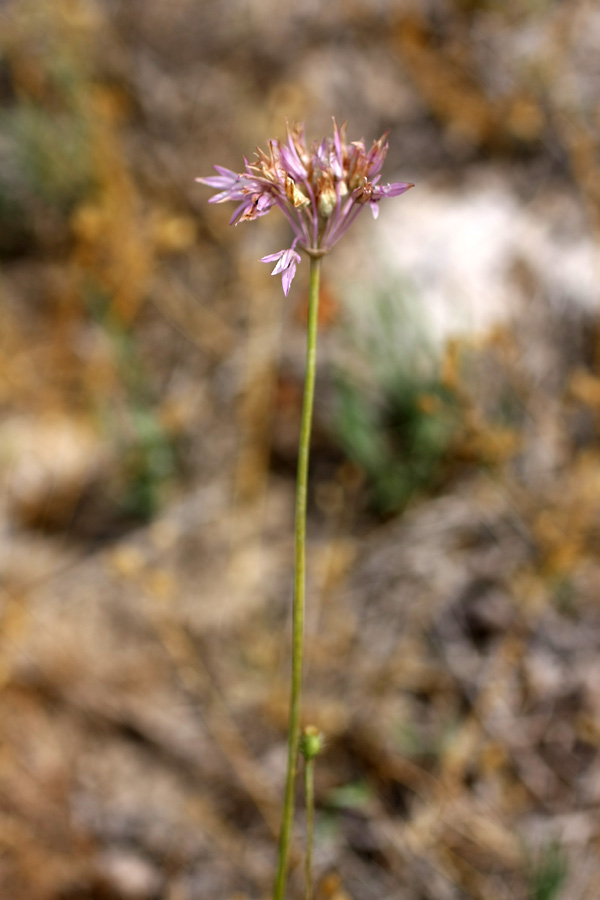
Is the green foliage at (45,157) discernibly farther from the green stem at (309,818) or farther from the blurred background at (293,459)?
the green stem at (309,818)

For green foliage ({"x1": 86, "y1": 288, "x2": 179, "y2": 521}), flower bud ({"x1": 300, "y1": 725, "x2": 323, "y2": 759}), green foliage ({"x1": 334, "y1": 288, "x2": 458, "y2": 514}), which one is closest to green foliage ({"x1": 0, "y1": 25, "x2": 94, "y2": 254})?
green foliage ({"x1": 86, "y1": 288, "x2": 179, "y2": 521})

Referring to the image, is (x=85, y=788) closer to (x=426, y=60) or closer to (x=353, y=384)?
(x=353, y=384)

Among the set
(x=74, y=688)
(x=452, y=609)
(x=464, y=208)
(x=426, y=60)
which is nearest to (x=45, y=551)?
(x=74, y=688)

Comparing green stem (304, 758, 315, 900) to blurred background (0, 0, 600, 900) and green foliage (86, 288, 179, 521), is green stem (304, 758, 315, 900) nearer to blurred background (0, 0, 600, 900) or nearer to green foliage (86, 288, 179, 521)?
blurred background (0, 0, 600, 900)

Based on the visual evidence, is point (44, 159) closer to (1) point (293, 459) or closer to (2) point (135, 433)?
(2) point (135, 433)

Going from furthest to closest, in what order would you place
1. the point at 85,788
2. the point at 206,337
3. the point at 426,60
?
1. the point at 426,60
2. the point at 206,337
3. the point at 85,788

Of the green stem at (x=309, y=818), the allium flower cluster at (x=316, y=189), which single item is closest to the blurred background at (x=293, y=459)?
the green stem at (x=309, y=818)
